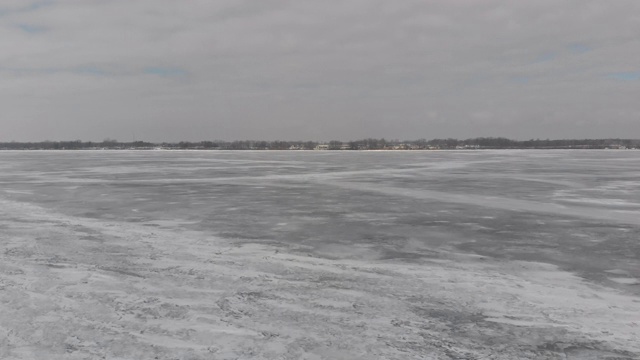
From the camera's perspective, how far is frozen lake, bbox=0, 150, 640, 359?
3.83m

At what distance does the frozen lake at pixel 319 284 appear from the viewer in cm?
383

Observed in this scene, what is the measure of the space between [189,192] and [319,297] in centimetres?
1162

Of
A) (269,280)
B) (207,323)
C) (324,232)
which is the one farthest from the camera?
(324,232)

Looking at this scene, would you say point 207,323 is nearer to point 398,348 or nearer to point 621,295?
point 398,348

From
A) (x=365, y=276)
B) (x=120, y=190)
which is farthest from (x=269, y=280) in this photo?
(x=120, y=190)

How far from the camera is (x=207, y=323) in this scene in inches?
166

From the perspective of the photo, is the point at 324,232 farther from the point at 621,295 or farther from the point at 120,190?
the point at 120,190

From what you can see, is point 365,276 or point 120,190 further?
point 120,190

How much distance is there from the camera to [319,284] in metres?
5.42

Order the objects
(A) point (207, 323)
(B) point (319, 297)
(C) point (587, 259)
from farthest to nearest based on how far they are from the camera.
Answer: (C) point (587, 259) → (B) point (319, 297) → (A) point (207, 323)

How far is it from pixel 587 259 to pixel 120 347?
20.2 ft

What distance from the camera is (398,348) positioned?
12.3 feet

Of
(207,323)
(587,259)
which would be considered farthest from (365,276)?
(587,259)

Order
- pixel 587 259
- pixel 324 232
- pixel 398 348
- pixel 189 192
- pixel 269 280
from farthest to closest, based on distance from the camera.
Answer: pixel 189 192
pixel 324 232
pixel 587 259
pixel 269 280
pixel 398 348
